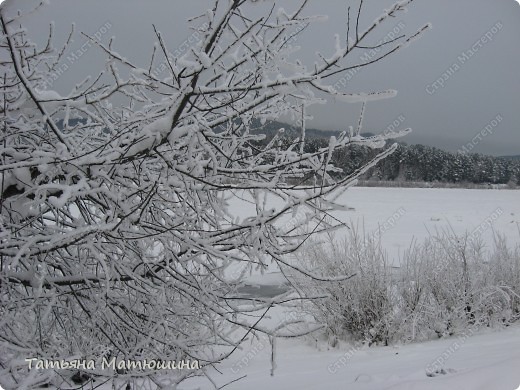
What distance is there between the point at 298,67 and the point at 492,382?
93.4 inches

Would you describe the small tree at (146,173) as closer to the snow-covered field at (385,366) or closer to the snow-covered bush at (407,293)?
the snow-covered field at (385,366)

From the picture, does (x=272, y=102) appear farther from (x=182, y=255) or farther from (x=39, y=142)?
(x=39, y=142)

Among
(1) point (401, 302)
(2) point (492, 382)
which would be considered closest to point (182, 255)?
(2) point (492, 382)

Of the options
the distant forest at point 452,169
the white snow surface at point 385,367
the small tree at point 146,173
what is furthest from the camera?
the distant forest at point 452,169

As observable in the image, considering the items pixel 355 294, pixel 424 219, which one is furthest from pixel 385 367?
pixel 424 219

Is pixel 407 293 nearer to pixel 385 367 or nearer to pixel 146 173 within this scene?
pixel 385 367

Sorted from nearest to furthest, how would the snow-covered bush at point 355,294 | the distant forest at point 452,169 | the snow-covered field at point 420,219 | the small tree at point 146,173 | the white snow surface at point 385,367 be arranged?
the small tree at point 146,173
the white snow surface at point 385,367
the snow-covered bush at point 355,294
the snow-covered field at point 420,219
the distant forest at point 452,169

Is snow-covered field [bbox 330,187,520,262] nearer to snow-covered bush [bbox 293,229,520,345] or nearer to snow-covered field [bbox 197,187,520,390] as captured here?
snow-covered bush [bbox 293,229,520,345]

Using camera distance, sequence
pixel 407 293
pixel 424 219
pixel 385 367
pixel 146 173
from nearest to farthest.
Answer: pixel 146 173, pixel 385 367, pixel 407 293, pixel 424 219

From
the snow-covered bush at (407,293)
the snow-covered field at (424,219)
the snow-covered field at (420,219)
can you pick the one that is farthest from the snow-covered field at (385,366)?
the snow-covered field at (424,219)

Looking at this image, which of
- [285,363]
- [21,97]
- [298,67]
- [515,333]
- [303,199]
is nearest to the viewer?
[298,67]

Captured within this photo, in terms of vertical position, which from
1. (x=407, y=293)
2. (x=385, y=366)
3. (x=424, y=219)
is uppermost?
(x=424, y=219)

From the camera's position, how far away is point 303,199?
6.26 ft

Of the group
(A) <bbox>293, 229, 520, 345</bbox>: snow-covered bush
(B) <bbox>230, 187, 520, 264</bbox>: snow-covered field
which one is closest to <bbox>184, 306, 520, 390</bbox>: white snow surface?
(A) <bbox>293, 229, 520, 345</bbox>: snow-covered bush
